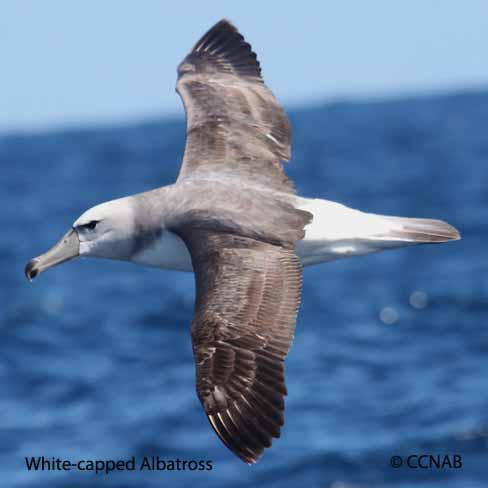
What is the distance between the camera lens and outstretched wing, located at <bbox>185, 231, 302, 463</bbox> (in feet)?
34.1

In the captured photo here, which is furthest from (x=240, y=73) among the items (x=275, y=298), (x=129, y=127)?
(x=129, y=127)

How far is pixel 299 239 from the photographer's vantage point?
12.0m

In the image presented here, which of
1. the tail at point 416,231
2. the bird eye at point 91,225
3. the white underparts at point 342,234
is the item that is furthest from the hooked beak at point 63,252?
the tail at point 416,231

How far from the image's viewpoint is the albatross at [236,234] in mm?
10609

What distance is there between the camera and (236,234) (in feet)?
38.5

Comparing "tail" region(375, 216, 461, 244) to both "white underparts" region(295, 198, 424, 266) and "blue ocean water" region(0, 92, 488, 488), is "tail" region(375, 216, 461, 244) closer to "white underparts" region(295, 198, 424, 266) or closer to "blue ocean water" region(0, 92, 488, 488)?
"white underparts" region(295, 198, 424, 266)

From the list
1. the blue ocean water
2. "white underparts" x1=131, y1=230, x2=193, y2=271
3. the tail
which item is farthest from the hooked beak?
the blue ocean water

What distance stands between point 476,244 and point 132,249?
2265cm

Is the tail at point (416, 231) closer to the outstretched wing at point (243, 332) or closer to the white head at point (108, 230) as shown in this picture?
the outstretched wing at point (243, 332)

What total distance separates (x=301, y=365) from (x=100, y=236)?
10597 mm

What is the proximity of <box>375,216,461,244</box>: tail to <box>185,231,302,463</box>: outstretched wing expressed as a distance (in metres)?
1.27

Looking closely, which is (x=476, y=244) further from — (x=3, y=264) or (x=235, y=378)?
(x=235, y=378)

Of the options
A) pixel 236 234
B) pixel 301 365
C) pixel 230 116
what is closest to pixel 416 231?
pixel 236 234

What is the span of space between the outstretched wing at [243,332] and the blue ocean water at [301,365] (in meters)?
5.52
